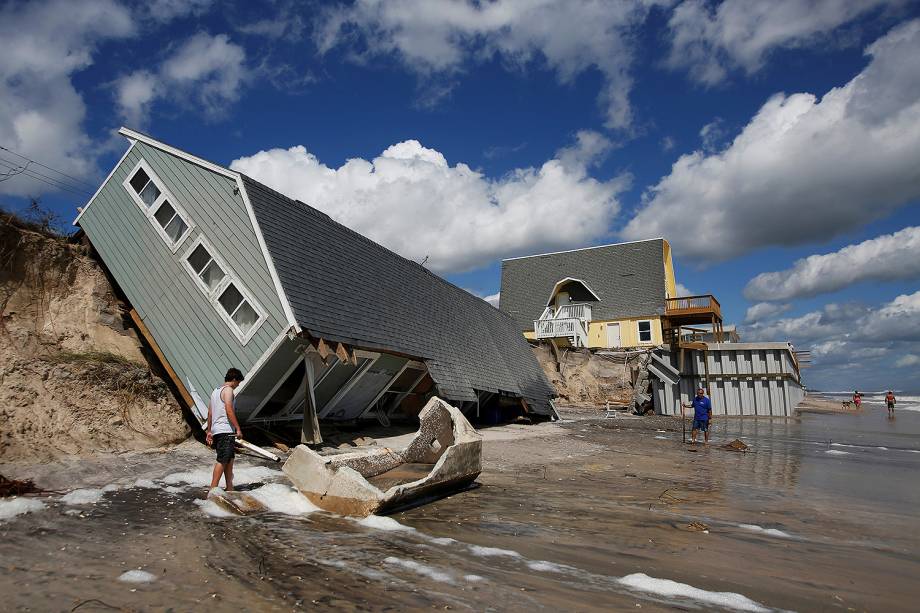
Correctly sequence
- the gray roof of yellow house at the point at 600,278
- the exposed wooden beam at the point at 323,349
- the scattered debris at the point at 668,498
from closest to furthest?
the scattered debris at the point at 668,498 < the exposed wooden beam at the point at 323,349 < the gray roof of yellow house at the point at 600,278

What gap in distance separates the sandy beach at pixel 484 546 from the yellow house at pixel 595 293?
27.8 metres

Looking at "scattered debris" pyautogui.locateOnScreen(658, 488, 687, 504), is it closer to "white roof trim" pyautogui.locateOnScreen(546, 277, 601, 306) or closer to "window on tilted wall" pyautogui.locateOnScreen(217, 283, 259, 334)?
"window on tilted wall" pyautogui.locateOnScreen(217, 283, 259, 334)

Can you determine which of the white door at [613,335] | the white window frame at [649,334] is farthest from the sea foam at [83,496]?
the white door at [613,335]

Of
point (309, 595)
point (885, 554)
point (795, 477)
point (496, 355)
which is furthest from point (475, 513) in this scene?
point (496, 355)

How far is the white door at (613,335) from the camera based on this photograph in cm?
3981

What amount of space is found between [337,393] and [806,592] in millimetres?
10548

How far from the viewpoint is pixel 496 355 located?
21625 mm

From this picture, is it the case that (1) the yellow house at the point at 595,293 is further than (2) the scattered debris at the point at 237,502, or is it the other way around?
(1) the yellow house at the point at 595,293

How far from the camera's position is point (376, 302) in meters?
14.6

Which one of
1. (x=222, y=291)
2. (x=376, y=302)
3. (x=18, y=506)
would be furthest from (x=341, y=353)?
(x=18, y=506)

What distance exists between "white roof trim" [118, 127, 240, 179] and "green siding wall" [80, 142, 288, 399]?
114 millimetres

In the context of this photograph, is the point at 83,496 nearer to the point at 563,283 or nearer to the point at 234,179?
the point at 234,179

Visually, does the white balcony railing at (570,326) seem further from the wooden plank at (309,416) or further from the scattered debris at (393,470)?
the scattered debris at (393,470)

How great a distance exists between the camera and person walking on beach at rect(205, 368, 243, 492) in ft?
23.7
